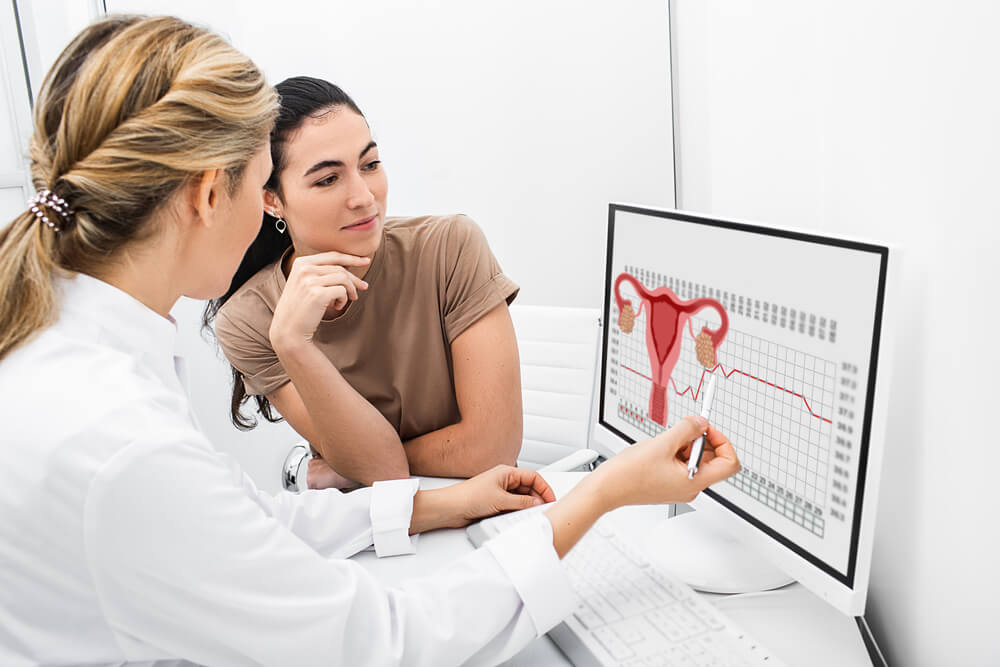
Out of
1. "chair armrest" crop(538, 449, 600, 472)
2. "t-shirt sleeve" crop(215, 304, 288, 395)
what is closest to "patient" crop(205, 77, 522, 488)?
"t-shirt sleeve" crop(215, 304, 288, 395)

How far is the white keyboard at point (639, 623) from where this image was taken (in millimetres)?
775

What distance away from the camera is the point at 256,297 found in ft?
4.86

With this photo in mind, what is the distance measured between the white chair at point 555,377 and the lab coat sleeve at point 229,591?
3.68 ft

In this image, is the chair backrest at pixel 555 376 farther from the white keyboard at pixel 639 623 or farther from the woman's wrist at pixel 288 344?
the white keyboard at pixel 639 623

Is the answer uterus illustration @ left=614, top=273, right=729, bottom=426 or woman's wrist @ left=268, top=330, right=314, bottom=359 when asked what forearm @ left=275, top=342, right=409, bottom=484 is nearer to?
woman's wrist @ left=268, top=330, right=314, bottom=359

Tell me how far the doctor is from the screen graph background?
0.19 ft

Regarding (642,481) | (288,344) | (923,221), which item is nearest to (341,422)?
(288,344)

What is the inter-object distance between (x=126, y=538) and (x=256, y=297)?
0.88 meters

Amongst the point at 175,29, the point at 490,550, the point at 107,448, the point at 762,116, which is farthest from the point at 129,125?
the point at 762,116

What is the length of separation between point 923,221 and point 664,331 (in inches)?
14.0

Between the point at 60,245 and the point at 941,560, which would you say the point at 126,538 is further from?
the point at 941,560

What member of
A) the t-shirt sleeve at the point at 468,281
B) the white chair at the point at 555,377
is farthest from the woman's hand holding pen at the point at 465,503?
the white chair at the point at 555,377

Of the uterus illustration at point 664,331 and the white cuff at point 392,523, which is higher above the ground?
the uterus illustration at point 664,331

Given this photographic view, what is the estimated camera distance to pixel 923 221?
0.74 meters
